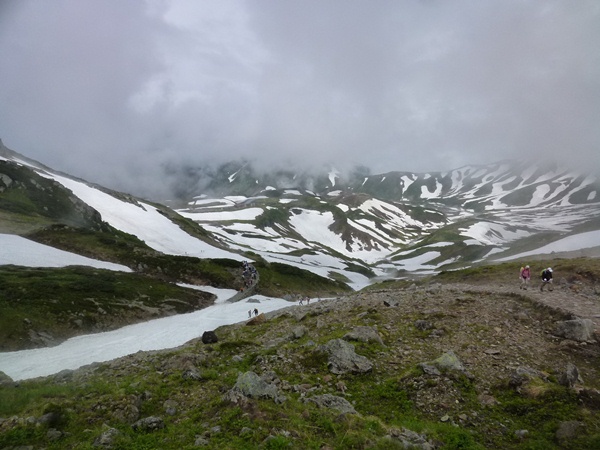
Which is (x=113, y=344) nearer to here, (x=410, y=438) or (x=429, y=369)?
(x=429, y=369)

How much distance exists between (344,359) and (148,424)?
24.8 ft

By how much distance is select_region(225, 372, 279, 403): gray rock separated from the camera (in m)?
10.7

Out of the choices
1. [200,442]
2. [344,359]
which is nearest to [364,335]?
[344,359]

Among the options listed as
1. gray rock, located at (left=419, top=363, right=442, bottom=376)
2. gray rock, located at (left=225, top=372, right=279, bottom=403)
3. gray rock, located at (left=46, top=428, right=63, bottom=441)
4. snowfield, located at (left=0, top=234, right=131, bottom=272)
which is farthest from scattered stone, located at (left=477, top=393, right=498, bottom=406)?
snowfield, located at (left=0, top=234, right=131, bottom=272)

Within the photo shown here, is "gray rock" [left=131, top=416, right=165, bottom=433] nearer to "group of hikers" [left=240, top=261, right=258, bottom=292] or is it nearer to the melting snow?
"group of hikers" [left=240, top=261, right=258, bottom=292]

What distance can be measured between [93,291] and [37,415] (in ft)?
119

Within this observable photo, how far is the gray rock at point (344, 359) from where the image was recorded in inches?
529

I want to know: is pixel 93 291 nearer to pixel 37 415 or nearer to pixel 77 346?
pixel 77 346

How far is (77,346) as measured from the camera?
30.1 metres

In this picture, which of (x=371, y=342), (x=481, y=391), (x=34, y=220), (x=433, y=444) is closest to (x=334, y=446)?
(x=433, y=444)

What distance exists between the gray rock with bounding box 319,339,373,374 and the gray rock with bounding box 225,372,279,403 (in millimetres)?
3374

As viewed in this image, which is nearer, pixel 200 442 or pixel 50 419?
pixel 200 442

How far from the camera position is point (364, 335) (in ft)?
53.2

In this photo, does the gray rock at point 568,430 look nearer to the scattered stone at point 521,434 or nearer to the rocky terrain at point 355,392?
the rocky terrain at point 355,392
